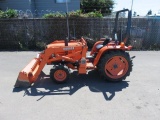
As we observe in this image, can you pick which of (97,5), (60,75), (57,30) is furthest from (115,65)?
(97,5)

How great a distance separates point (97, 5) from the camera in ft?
88.5

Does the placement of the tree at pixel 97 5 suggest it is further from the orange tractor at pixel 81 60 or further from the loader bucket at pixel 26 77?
the loader bucket at pixel 26 77

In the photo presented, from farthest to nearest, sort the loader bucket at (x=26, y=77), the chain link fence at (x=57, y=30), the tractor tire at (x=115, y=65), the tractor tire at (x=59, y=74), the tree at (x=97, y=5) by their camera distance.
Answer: the tree at (x=97, y=5)
the chain link fence at (x=57, y=30)
the tractor tire at (x=115, y=65)
the tractor tire at (x=59, y=74)
the loader bucket at (x=26, y=77)

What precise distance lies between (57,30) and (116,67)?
5869 millimetres

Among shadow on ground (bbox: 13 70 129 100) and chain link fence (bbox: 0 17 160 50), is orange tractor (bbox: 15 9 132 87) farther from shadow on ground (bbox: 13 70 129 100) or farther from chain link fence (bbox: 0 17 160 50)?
chain link fence (bbox: 0 17 160 50)

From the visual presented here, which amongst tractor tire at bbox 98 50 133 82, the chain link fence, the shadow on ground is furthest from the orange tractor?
the chain link fence

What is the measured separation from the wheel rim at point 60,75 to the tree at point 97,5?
19.6 metres

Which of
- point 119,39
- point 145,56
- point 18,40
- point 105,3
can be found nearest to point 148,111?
point 119,39

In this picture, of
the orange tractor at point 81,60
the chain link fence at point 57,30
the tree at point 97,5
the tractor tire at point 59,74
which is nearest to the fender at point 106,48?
the orange tractor at point 81,60

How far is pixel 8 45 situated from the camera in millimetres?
11188

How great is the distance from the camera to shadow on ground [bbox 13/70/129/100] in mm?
5195

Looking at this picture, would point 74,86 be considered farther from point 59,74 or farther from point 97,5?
point 97,5

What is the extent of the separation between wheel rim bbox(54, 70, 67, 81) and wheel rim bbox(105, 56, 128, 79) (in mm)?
1078

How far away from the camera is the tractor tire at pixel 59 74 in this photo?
5574mm
